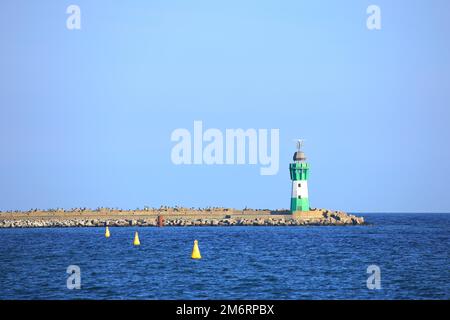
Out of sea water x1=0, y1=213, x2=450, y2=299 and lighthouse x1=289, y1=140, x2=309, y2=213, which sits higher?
lighthouse x1=289, y1=140, x2=309, y2=213

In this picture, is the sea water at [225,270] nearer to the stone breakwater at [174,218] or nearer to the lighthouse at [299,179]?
the lighthouse at [299,179]

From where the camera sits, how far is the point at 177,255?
5634 cm

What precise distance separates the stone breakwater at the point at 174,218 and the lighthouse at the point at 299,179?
4.83 meters

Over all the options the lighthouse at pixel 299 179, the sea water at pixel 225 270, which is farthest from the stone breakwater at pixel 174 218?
the sea water at pixel 225 270

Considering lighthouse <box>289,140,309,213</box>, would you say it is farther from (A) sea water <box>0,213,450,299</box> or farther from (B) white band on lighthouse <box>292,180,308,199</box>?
(A) sea water <box>0,213,450,299</box>

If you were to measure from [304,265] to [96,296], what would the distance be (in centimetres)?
1734

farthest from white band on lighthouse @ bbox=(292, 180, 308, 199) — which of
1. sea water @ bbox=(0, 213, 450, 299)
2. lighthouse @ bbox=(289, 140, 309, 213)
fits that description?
sea water @ bbox=(0, 213, 450, 299)

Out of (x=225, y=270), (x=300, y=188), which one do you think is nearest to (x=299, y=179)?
(x=300, y=188)

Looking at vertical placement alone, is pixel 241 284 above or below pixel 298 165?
below

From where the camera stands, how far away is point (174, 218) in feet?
386

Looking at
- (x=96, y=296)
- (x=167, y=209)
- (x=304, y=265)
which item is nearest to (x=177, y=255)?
(x=304, y=265)

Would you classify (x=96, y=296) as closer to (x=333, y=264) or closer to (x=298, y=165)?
(x=333, y=264)

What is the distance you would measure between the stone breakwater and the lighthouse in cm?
483

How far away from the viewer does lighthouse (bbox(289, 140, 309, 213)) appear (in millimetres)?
99562
